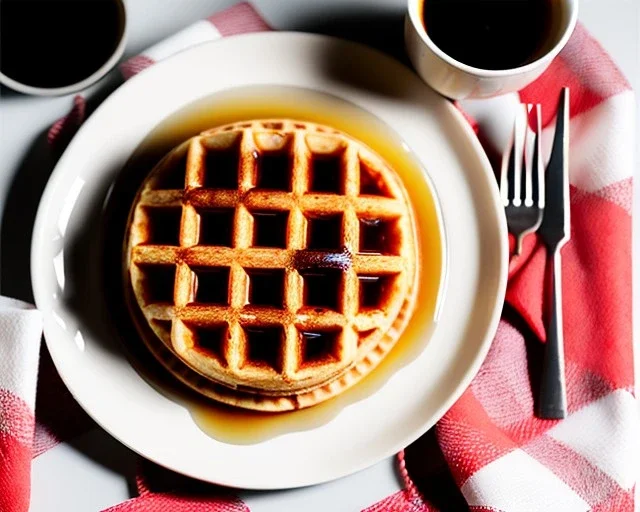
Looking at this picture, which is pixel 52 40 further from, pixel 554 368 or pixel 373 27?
pixel 554 368

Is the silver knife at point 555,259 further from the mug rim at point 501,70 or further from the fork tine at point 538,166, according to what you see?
the mug rim at point 501,70

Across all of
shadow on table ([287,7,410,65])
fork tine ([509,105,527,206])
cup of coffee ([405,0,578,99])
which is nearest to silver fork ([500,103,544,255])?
fork tine ([509,105,527,206])

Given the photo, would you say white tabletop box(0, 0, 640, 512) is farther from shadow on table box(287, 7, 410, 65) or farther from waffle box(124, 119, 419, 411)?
waffle box(124, 119, 419, 411)

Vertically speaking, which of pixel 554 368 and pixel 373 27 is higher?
pixel 373 27

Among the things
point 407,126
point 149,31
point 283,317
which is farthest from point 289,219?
point 149,31

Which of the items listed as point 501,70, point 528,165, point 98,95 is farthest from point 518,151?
point 98,95

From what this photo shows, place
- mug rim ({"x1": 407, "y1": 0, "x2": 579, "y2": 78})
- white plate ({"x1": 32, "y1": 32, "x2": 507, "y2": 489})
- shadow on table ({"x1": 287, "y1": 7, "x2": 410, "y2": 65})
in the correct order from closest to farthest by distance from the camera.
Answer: mug rim ({"x1": 407, "y1": 0, "x2": 579, "y2": 78}), white plate ({"x1": 32, "y1": 32, "x2": 507, "y2": 489}), shadow on table ({"x1": 287, "y1": 7, "x2": 410, "y2": 65})

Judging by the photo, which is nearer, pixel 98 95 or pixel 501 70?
pixel 501 70
